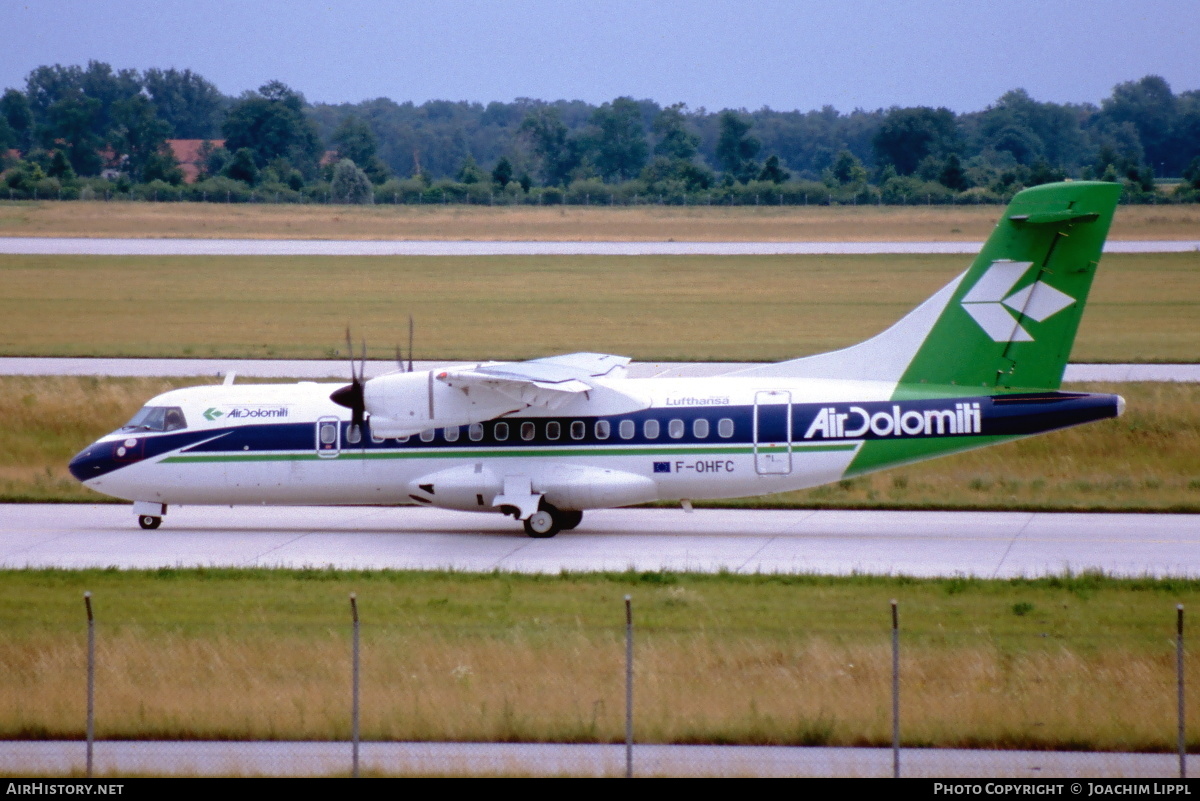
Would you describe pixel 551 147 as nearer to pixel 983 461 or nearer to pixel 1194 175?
pixel 1194 175

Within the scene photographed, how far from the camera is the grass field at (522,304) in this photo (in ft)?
161

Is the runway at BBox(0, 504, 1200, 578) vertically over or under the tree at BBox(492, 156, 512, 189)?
under

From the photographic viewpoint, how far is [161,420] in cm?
2578

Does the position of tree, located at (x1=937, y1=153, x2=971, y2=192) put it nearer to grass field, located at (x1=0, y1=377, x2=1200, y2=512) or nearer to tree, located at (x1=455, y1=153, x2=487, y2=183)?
tree, located at (x1=455, y1=153, x2=487, y2=183)

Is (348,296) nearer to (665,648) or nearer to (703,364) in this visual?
(703,364)

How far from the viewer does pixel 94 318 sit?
5700cm

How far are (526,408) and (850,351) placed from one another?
591 centimetres

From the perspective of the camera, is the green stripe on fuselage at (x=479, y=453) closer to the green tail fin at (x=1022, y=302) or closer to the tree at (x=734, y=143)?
the green tail fin at (x=1022, y=302)

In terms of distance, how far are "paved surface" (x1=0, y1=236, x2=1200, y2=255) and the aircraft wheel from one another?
55203 millimetres

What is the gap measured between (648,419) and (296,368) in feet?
66.5

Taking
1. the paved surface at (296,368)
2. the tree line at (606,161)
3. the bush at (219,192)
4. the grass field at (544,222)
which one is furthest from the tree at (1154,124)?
the paved surface at (296,368)

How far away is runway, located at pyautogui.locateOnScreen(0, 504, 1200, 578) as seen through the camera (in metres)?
22.3

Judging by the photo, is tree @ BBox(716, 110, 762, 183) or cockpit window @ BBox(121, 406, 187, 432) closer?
cockpit window @ BBox(121, 406, 187, 432)

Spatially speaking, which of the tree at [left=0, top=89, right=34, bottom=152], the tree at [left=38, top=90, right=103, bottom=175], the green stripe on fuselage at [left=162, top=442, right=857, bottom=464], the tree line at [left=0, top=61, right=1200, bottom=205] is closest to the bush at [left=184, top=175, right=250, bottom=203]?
the tree line at [left=0, top=61, right=1200, bottom=205]
